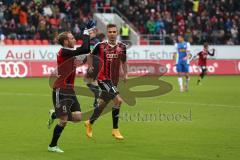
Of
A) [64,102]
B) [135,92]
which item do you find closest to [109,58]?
[64,102]

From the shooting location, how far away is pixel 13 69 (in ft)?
119

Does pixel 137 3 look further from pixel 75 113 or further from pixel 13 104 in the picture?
pixel 75 113

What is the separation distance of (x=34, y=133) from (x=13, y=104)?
7.33 meters

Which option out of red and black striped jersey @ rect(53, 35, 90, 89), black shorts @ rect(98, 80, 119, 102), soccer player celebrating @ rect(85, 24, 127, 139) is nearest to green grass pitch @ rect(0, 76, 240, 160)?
soccer player celebrating @ rect(85, 24, 127, 139)

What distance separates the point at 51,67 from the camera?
38.1 metres

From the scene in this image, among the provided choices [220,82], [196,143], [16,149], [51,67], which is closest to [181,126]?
[196,143]

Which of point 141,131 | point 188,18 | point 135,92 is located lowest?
point 135,92

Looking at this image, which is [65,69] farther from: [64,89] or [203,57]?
[203,57]

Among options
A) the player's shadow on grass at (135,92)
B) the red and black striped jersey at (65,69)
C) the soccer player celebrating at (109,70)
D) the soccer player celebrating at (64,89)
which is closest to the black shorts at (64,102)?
the soccer player celebrating at (64,89)

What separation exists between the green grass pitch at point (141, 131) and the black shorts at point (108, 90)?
0.90 metres

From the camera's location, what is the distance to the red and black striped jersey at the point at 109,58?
14773 mm

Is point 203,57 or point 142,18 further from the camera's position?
point 142,18

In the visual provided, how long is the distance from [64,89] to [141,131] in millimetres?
3688

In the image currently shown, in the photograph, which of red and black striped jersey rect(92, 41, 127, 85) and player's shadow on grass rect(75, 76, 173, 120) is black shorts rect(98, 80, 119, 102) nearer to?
red and black striped jersey rect(92, 41, 127, 85)
